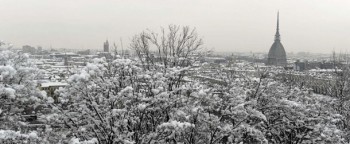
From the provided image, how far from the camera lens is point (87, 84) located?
30.3ft

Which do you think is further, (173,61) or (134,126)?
(173,61)

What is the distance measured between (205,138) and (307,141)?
5.31m

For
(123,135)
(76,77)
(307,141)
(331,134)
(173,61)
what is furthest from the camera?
(173,61)

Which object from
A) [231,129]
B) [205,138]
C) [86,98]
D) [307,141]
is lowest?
[307,141]

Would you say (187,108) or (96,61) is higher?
(96,61)

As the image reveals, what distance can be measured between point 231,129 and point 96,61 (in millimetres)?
3976

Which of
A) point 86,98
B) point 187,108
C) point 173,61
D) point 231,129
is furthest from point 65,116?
point 173,61

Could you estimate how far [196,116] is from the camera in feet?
32.6

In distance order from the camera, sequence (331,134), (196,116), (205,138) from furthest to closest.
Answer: (331,134) → (205,138) → (196,116)

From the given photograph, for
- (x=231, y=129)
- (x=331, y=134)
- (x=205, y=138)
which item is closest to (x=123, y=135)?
(x=231, y=129)

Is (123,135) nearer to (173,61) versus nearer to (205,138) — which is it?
(205,138)

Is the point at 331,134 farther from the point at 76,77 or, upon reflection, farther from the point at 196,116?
the point at 76,77

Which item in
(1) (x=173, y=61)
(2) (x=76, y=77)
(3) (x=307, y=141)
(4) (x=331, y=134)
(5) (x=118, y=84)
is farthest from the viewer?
(1) (x=173, y=61)

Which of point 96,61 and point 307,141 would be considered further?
point 307,141
